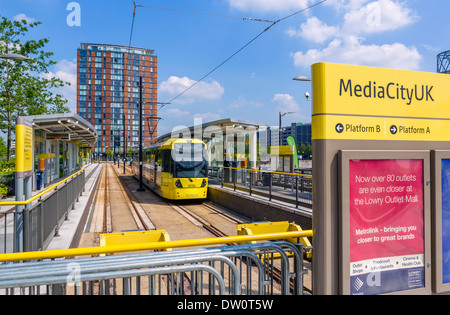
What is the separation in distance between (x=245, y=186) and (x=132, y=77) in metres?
119

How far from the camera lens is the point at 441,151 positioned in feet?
9.12

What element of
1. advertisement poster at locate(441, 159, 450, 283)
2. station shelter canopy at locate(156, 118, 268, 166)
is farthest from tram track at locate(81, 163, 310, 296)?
advertisement poster at locate(441, 159, 450, 283)

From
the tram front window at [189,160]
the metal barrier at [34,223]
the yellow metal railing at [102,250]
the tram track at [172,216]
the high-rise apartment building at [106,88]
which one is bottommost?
the tram track at [172,216]

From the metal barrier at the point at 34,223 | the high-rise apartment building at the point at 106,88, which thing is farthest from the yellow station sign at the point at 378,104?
the high-rise apartment building at the point at 106,88

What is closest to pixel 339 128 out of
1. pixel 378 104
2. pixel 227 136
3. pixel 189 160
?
pixel 378 104

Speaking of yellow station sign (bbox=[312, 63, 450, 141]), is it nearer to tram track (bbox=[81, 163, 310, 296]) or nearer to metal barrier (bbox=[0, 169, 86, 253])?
metal barrier (bbox=[0, 169, 86, 253])

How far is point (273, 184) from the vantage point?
12242 mm

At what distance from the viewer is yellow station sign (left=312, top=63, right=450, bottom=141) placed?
2463 millimetres

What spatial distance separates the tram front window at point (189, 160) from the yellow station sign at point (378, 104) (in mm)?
13389

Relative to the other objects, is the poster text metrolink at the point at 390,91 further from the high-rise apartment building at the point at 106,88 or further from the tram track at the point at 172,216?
the high-rise apartment building at the point at 106,88

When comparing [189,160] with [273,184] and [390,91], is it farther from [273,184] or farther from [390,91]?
[390,91]

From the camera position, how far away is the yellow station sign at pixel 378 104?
246 centimetres

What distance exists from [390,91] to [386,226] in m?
1.10

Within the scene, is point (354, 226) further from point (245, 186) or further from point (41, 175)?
point (41, 175)
